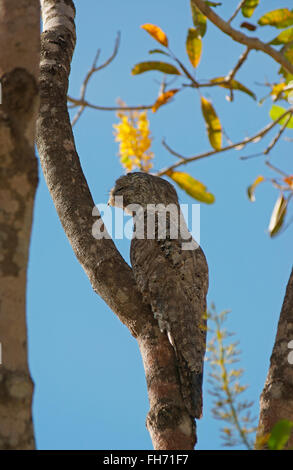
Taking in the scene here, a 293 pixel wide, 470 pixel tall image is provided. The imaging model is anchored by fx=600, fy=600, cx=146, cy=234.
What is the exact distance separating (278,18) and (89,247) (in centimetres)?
179

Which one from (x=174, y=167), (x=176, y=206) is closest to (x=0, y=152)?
(x=174, y=167)

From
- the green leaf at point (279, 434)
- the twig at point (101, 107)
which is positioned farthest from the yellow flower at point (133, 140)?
the green leaf at point (279, 434)

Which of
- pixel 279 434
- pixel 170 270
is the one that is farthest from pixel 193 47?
A: pixel 279 434

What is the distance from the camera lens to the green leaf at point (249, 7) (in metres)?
3.71

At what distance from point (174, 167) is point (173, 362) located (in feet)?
3.53

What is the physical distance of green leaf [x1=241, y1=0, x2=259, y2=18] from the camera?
3.71 meters

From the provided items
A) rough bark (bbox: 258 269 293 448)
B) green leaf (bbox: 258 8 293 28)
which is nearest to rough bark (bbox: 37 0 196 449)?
rough bark (bbox: 258 269 293 448)

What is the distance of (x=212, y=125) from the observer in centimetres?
362

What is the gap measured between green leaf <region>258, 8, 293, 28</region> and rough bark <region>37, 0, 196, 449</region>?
1312 millimetres

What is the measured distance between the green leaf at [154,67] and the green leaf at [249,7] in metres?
0.62

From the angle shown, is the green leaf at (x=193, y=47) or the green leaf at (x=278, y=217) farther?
the green leaf at (x=193, y=47)

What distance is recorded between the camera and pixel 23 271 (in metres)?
1.77

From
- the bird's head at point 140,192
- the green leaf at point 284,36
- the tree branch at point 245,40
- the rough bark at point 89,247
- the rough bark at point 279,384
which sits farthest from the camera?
the bird's head at point 140,192

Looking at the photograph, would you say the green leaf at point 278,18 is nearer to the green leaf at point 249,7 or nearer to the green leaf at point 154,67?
the green leaf at point 249,7
